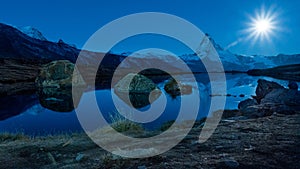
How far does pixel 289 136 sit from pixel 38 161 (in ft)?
20.7

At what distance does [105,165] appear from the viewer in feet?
15.0

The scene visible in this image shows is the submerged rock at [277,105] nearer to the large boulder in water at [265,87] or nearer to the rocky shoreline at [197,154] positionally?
the rocky shoreline at [197,154]

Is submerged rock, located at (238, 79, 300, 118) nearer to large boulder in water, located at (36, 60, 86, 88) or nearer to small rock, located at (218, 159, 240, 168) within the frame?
small rock, located at (218, 159, 240, 168)

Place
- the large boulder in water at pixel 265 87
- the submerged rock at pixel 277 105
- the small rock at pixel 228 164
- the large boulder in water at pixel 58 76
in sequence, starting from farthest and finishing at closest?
the large boulder in water at pixel 58 76
the large boulder in water at pixel 265 87
the submerged rock at pixel 277 105
the small rock at pixel 228 164

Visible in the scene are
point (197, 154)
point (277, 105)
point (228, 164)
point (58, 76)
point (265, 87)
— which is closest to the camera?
point (228, 164)

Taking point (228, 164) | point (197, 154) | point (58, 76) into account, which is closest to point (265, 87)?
point (197, 154)

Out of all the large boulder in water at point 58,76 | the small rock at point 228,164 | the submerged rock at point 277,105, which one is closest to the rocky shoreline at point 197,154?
the small rock at point 228,164

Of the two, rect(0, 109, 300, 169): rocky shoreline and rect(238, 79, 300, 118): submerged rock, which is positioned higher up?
rect(238, 79, 300, 118): submerged rock

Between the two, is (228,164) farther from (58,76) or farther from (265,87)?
(58,76)

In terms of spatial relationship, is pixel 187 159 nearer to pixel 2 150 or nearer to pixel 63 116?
pixel 2 150

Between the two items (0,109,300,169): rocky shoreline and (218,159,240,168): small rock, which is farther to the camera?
(0,109,300,169): rocky shoreline

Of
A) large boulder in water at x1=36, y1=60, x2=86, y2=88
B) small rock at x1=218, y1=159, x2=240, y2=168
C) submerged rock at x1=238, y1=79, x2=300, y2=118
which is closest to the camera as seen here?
small rock at x1=218, y1=159, x2=240, y2=168

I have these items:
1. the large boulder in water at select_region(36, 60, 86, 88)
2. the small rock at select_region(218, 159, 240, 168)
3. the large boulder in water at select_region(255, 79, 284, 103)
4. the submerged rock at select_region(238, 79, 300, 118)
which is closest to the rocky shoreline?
the small rock at select_region(218, 159, 240, 168)

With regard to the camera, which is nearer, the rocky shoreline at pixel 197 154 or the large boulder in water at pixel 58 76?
the rocky shoreline at pixel 197 154
